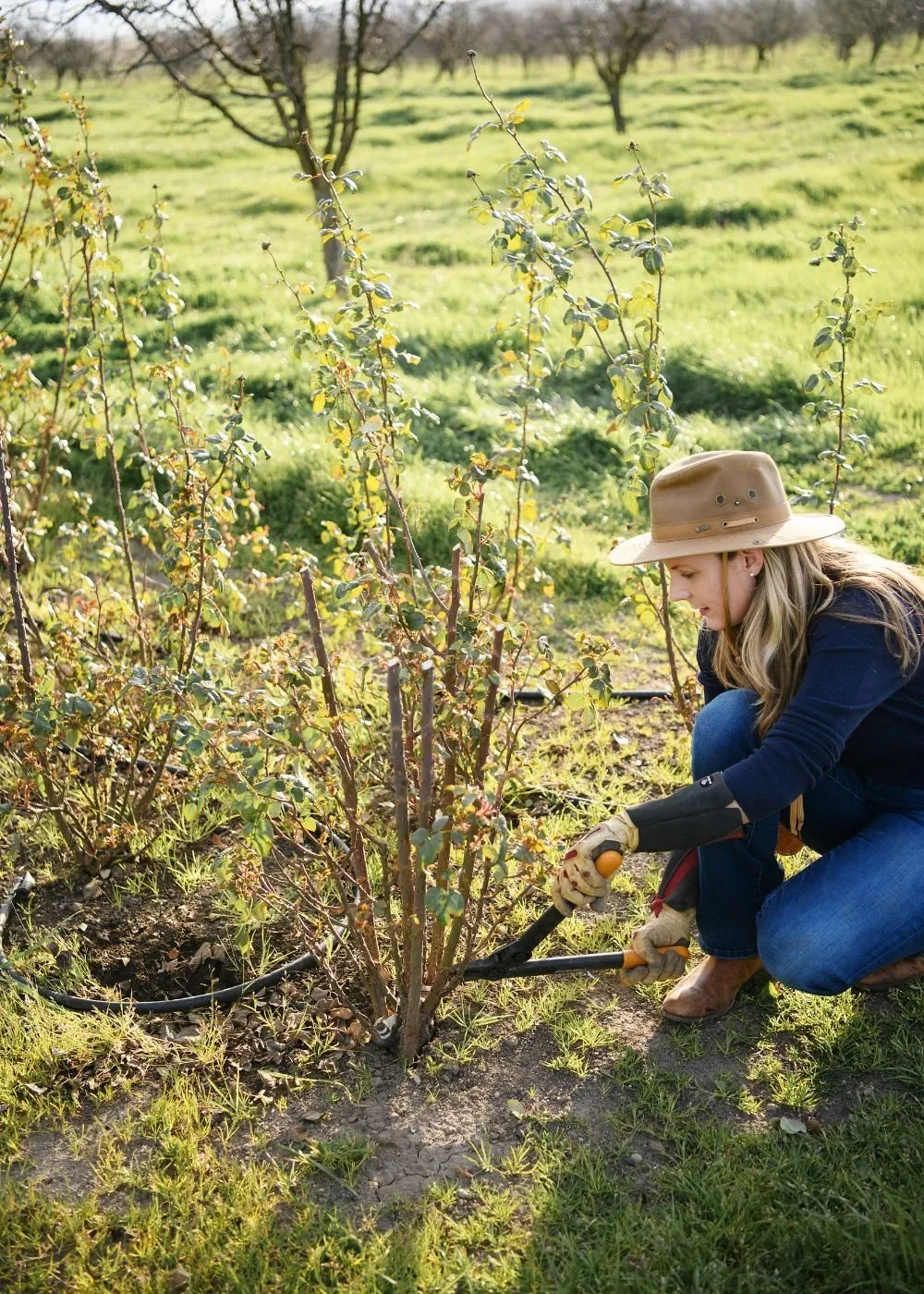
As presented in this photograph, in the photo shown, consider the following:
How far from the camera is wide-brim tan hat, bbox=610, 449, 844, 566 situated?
2039mm

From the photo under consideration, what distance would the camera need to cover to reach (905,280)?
26.0 feet

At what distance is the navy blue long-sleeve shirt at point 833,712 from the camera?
1.91 m

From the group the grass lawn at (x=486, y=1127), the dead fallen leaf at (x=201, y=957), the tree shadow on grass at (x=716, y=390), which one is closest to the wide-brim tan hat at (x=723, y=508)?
the grass lawn at (x=486, y=1127)

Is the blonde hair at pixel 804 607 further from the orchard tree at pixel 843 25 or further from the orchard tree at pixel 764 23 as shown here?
the orchard tree at pixel 764 23

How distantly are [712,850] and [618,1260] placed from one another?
0.80m

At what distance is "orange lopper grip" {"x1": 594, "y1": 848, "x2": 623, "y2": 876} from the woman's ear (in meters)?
0.63

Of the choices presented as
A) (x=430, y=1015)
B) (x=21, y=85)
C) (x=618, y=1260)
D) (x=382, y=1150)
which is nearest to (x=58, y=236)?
(x=21, y=85)

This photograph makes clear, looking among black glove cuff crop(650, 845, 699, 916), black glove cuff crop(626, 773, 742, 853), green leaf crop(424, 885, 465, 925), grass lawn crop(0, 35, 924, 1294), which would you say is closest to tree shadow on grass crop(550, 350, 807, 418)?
grass lawn crop(0, 35, 924, 1294)

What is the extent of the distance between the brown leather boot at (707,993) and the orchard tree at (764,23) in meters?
39.3

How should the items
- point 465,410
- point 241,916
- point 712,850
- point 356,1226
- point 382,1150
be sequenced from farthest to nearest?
point 465,410, point 241,916, point 712,850, point 382,1150, point 356,1226

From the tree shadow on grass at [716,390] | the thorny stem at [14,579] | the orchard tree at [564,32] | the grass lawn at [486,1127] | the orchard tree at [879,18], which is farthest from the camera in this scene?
the orchard tree at [564,32]

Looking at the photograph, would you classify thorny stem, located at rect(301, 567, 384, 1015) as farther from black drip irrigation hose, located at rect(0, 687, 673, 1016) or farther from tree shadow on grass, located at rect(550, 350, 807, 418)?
tree shadow on grass, located at rect(550, 350, 807, 418)

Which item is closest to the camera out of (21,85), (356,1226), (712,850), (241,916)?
(356,1226)

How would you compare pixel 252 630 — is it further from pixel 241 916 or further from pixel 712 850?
pixel 712 850
